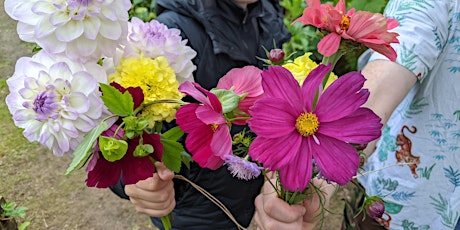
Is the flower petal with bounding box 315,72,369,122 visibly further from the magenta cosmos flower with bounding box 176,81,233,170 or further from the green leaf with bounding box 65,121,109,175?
the green leaf with bounding box 65,121,109,175

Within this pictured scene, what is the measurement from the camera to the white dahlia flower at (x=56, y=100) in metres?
0.51

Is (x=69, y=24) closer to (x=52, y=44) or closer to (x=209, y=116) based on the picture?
(x=52, y=44)

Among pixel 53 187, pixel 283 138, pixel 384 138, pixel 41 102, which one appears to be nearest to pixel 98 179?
pixel 41 102

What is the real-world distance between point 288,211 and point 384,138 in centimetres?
61

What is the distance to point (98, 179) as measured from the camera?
21.4 inches

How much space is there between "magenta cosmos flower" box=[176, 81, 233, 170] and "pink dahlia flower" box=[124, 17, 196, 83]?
119 millimetres

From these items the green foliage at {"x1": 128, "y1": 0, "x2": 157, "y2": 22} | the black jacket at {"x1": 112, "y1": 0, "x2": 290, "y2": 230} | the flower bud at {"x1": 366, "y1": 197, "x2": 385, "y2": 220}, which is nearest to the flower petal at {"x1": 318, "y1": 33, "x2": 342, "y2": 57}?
the flower bud at {"x1": 366, "y1": 197, "x2": 385, "y2": 220}

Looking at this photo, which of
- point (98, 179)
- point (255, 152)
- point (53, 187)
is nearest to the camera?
point (255, 152)

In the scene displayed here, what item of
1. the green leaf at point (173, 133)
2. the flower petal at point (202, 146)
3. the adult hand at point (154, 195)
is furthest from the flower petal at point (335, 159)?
the adult hand at point (154, 195)

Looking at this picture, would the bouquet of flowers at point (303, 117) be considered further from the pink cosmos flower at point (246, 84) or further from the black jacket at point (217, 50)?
the black jacket at point (217, 50)

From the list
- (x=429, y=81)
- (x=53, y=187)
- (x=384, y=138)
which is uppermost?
(x=429, y=81)

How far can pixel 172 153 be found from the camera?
593 mm

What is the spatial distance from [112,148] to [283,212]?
0.22m

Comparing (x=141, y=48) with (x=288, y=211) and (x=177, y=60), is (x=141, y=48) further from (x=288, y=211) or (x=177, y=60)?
(x=288, y=211)
